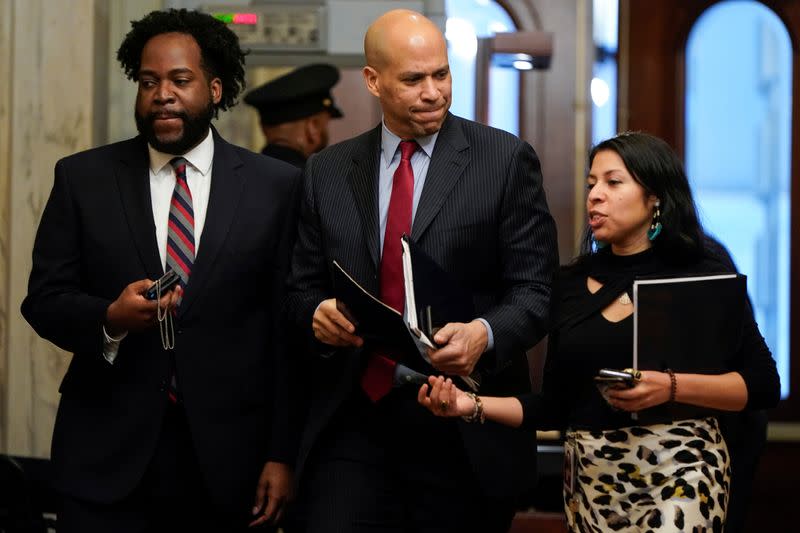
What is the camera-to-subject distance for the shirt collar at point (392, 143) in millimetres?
2812

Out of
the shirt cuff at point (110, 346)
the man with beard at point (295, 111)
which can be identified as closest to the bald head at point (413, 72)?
the shirt cuff at point (110, 346)

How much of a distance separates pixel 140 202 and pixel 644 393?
1264mm

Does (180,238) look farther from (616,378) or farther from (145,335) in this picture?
(616,378)

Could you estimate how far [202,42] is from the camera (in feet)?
10.2

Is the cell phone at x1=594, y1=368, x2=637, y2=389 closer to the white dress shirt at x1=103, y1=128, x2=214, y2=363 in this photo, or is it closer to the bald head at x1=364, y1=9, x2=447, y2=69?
the bald head at x1=364, y1=9, x2=447, y2=69

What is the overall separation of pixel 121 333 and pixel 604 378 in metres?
1.11

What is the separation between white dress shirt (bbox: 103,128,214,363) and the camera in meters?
2.96

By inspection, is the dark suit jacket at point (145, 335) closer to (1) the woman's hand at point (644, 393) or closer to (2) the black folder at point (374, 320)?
(2) the black folder at point (374, 320)

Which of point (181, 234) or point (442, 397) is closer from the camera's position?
point (442, 397)

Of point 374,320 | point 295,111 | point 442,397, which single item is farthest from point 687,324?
point 295,111

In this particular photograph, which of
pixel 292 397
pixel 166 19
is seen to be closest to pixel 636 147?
pixel 292 397

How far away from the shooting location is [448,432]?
2.73 metres

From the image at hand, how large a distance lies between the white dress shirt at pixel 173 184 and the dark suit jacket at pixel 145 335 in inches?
1.2

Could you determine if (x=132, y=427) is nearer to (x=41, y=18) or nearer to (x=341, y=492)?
(x=341, y=492)
